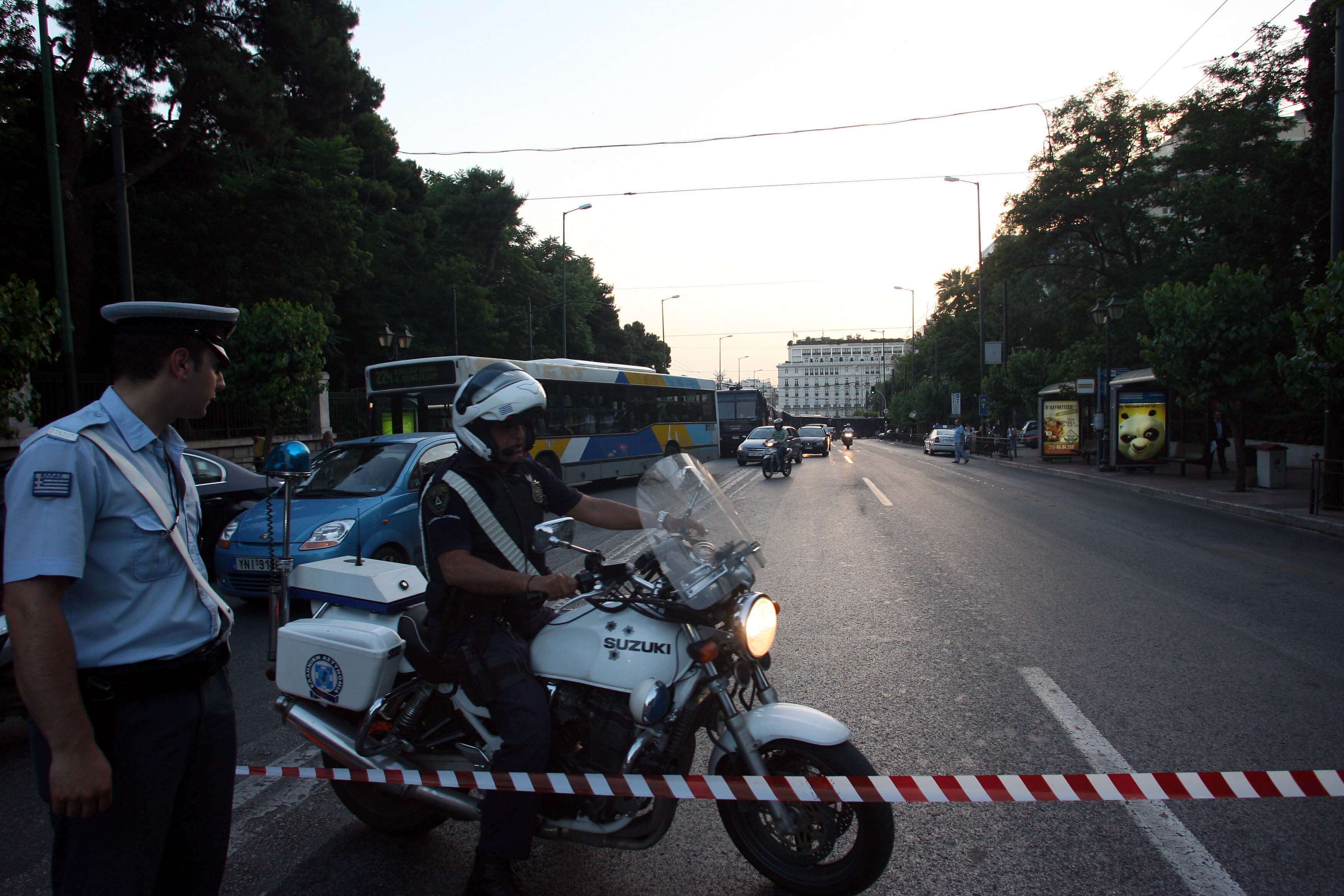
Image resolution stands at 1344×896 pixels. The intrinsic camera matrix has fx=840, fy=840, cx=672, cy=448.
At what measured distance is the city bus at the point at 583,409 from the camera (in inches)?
607

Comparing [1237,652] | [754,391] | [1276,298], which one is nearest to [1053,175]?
[1276,298]

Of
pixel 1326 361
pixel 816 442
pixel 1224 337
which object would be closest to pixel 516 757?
pixel 1326 361

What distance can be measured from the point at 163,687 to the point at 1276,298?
2879 cm

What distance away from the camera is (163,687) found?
1929 mm

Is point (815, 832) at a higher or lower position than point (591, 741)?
lower

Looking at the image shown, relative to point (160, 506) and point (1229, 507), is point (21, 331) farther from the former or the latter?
point (1229, 507)

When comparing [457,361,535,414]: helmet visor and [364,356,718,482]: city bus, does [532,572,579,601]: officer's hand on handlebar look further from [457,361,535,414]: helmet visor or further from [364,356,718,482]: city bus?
[364,356,718,482]: city bus

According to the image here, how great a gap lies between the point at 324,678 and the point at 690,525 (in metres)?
1.47

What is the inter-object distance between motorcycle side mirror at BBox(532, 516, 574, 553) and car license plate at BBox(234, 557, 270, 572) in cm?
508

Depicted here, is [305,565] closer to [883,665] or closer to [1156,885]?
[1156,885]

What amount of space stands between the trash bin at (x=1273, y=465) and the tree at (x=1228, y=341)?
0.53 metres

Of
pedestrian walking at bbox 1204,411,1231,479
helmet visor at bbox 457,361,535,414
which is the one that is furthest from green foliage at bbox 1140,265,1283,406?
helmet visor at bbox 457,361,535,414

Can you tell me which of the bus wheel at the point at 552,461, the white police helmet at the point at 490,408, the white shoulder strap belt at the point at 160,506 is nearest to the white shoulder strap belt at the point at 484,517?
the white police helmet at the point at 490,408

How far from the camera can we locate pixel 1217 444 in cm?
2402
